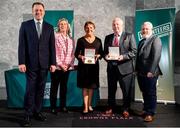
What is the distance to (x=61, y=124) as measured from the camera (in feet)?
15.5

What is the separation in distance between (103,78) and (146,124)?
2.52 metres

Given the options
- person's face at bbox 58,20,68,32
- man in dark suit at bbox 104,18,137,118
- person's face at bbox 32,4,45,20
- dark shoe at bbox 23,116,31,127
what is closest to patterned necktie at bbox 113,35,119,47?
man in dark suit at bbox 104,18,137,118

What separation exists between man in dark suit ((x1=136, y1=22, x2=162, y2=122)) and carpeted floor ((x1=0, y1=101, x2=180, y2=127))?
24 cm

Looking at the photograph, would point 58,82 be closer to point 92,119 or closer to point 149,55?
point 92,119

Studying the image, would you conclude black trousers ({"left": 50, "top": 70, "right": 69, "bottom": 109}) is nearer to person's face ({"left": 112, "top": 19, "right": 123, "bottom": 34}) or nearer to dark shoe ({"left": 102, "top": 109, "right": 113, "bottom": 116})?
dark shoe ({"left": 102, "top": 109, "right": 113, "bottom": 116})

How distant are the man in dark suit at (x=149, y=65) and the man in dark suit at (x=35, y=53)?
1.26 metres

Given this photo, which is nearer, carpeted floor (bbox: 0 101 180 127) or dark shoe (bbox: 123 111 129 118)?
carpeted floor (bbox: 0 101 180 127)

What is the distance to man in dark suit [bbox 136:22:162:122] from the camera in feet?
15.4

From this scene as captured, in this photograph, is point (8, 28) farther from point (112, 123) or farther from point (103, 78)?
point (112, 123)

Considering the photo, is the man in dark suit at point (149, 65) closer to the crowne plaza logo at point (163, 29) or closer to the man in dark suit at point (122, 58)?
the man in dark suit at point (122, 58)

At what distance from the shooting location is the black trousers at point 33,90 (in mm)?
4660

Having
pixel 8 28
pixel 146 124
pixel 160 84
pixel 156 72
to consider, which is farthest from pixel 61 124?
pixel 8 28

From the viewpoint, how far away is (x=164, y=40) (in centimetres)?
640

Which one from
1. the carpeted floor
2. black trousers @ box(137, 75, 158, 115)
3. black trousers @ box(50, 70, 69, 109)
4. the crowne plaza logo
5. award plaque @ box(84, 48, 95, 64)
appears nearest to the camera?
the carpeted floor
